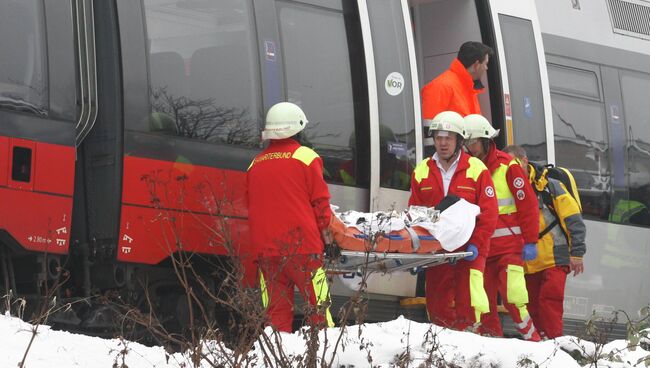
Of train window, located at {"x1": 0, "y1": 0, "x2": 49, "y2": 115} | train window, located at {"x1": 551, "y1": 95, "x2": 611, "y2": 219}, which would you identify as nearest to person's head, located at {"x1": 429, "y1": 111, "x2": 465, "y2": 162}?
train window, located at {"x1": 551, "y1": 95, "x2": 611, "y2": 219}

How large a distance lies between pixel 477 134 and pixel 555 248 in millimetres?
1147

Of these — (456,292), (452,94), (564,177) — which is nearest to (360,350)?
(456,292)

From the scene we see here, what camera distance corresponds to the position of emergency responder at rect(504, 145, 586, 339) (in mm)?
10562

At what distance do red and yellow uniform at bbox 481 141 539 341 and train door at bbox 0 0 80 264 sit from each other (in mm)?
3206

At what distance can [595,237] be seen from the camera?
12.4 m

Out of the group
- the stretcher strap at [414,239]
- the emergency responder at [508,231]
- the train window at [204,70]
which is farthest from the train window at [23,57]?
the emergency responder at [508,231]

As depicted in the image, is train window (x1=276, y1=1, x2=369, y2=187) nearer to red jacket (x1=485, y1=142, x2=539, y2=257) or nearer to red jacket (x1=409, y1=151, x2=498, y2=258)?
red jacket (x1=409, y1=151, x2=498, y2=258)

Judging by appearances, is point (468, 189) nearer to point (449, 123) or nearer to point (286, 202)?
point (449, 123)

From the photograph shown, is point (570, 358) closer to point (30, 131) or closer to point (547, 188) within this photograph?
point (30, 131)

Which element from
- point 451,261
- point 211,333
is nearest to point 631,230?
point 451,261

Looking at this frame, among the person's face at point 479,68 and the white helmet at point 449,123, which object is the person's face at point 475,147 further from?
the person's face at point 479,68

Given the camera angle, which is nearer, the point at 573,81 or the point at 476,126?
the point at 476,126

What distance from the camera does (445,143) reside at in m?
9.67

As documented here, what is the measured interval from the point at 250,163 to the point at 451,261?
55.7 inches
